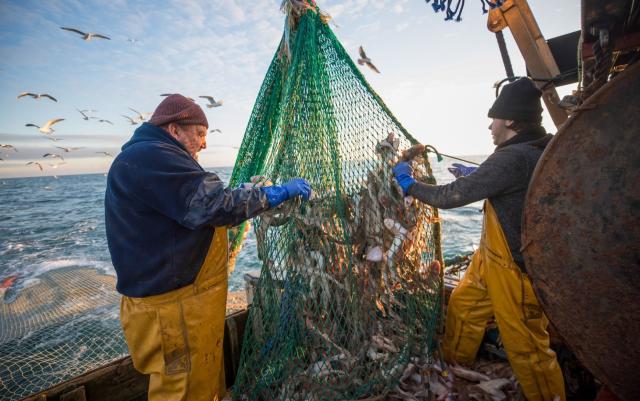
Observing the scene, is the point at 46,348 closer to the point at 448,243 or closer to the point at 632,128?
the point at 632,128

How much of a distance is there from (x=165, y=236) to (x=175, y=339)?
0.71 metres

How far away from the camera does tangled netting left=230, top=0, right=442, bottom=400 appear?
226cm

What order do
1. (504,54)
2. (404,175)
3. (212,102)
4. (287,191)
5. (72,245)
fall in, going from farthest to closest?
(72,245) < (212,102) < (504,54) < (404,175) < (287,191)

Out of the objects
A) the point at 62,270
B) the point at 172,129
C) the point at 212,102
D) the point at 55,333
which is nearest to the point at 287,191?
the point at 172,129

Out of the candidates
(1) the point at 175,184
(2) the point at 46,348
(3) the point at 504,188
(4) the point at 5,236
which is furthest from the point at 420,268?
(4) the point at 5,236

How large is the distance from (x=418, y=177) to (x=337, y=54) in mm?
1383

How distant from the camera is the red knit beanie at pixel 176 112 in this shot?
82.1 inches

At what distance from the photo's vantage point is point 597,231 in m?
1.09

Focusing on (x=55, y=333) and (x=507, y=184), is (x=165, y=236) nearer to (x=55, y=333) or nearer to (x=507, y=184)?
(x=507, y=184)

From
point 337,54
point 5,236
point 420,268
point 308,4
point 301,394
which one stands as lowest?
point 5,236

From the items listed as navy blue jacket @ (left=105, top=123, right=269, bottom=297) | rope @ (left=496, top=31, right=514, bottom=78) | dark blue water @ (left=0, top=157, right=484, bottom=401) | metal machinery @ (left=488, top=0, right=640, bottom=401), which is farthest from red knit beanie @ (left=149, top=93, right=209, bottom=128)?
dark blue water @ (left=0, top=157, right=484, bottom=401)

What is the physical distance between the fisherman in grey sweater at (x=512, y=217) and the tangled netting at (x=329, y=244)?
1.45ft

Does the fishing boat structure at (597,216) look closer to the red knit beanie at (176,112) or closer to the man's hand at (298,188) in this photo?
the man's hand at (298,188)

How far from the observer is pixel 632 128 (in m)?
1.02
